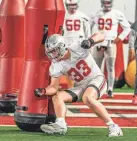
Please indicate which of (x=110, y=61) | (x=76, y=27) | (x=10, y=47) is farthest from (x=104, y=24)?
(x=10, y=47)

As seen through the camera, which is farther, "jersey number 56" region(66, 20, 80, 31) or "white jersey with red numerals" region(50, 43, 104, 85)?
"jersey number 56" region(66, 20, 80, 31)

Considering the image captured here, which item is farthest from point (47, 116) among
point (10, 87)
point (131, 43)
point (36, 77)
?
point (131, 43)

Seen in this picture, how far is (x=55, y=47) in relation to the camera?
8305 mm

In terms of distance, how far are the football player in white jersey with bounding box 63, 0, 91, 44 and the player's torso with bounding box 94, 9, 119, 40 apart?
206mm

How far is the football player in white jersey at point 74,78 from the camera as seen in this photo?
8.27m

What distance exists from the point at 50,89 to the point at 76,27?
204 inches

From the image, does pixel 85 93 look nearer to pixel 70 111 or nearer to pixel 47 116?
pixel 47 116

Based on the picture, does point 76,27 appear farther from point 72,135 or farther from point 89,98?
point 89,98

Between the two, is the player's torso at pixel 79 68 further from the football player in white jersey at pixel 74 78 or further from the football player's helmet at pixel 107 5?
the football player's helmet at pixel 107 5

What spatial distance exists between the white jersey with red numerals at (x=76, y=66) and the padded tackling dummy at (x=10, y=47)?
1942mm

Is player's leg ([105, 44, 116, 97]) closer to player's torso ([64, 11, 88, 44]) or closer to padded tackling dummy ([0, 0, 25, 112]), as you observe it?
player's torso ([64, 11, 88, 44])

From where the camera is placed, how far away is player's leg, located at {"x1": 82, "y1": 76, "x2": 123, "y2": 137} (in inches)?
324

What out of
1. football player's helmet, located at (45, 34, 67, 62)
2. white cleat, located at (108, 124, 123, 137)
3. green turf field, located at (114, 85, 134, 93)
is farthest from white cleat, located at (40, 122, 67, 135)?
green turf field, located at (114, 85, 134, 93)

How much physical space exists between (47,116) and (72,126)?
2.56ft
